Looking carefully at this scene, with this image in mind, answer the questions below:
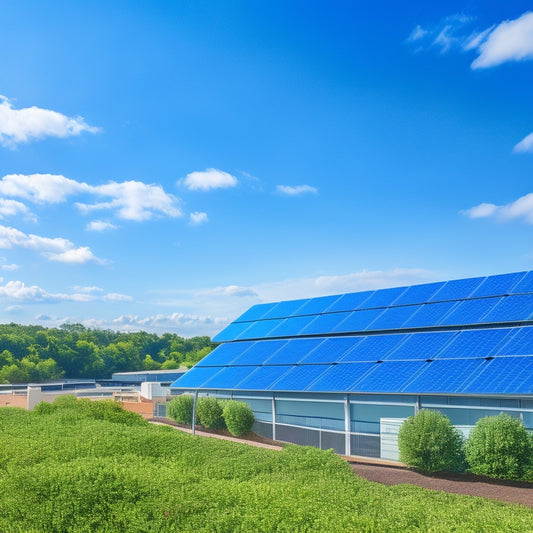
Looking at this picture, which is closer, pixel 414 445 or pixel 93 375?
pixel 414 445

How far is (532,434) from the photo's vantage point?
20766 millimetres

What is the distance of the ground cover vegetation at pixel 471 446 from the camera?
2003 centimetres

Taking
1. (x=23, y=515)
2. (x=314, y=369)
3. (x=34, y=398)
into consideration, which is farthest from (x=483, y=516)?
(x=34, y=398)

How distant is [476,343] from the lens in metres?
26.2

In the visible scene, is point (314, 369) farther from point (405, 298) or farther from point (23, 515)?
point (23, 515)

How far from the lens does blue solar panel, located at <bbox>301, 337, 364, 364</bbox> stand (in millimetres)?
31312

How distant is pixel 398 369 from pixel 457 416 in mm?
3728

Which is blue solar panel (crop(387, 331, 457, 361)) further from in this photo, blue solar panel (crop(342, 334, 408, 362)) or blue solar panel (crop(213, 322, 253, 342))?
blue solar panel (crop(213, 322, 253, 342))

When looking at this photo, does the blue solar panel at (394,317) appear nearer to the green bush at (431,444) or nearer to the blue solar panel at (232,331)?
the green bush at (431,444)

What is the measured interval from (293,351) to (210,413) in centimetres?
621

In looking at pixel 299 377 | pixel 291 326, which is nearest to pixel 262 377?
pixel 299 377

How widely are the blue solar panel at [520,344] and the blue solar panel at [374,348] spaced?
603cm

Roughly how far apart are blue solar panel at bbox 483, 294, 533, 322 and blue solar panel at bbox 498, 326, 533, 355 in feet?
3.72

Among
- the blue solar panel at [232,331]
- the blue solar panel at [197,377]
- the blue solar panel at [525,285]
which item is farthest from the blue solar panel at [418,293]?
the blue solar panel at [232,331]
